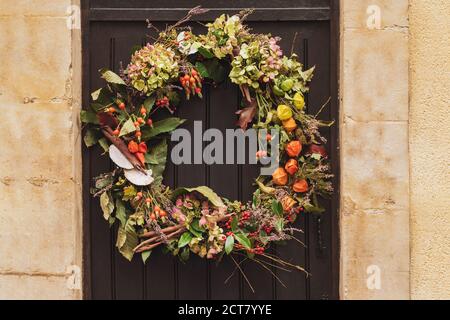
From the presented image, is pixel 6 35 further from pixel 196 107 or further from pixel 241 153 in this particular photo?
pixel 241 153

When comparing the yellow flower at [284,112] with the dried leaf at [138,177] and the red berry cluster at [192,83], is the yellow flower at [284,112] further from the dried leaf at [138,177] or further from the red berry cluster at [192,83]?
the dried leaf at [138,177]

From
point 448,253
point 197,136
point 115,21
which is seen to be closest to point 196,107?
point 197,136

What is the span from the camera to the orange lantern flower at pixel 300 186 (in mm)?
3844

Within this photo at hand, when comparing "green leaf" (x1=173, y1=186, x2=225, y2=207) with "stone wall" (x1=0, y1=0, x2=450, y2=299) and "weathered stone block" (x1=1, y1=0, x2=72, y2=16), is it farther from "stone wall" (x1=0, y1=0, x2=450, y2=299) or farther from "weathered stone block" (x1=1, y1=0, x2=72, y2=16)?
"weathered stone block" (x1=1, y1=0, x2=72, y2=16)

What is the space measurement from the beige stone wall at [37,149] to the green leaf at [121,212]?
9.5 inches

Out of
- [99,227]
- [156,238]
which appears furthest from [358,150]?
[99,227]

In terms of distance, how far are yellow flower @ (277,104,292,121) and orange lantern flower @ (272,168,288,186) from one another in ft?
1.00

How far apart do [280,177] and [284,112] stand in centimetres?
38

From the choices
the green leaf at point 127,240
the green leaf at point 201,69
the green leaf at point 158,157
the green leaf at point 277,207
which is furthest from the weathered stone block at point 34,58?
the green leaf at point 277,207

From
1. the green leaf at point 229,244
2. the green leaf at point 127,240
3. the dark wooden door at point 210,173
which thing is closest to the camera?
the green leaf at point 229,244

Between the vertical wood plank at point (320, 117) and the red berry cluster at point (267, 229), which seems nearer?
the red berry cluster at point (267, 229)

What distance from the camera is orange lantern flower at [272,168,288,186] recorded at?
→ 3852mm

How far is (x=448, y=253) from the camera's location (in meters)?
3.82

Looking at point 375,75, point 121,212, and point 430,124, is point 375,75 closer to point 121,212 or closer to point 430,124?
point 430,124
